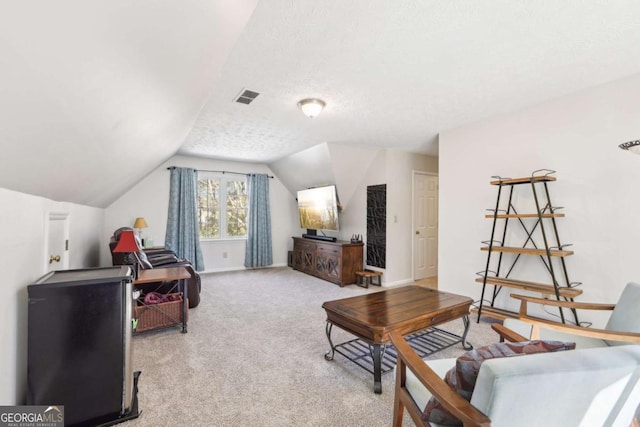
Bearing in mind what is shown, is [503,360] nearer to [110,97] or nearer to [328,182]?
[110,97]

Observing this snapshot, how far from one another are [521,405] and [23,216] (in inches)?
94.5

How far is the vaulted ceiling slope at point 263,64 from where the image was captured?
0.87 m

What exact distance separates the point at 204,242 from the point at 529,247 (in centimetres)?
536

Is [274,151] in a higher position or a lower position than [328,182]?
higher

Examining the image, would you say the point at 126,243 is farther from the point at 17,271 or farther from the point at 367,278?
the point at 367,278

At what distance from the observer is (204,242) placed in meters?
5.82

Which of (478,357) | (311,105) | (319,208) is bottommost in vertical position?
(478,357)

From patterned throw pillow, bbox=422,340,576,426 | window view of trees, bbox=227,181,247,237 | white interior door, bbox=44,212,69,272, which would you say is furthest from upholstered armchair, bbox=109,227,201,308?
patterned throw pillow, bbox=422,340,576,426

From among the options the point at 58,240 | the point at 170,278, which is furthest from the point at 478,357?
the point at 58,240

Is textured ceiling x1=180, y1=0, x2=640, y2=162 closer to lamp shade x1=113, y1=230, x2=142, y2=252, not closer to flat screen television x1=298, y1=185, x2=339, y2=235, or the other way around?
lamp shade x1=113, y1=230, x2=142, y2=252

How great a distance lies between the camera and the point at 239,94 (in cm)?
271

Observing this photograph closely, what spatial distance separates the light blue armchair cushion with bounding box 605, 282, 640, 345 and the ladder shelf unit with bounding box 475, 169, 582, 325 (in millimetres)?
873

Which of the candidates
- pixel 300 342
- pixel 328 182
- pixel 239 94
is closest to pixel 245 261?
pixel 328 182

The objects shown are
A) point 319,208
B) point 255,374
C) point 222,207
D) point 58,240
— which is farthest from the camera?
point 222,207
